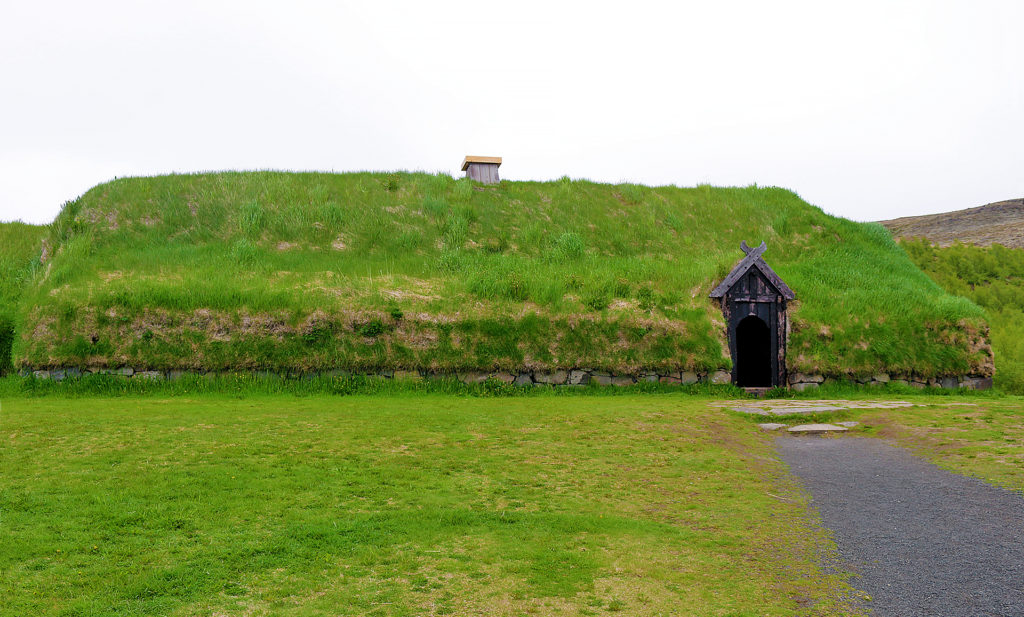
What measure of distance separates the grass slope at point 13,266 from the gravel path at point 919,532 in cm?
2032

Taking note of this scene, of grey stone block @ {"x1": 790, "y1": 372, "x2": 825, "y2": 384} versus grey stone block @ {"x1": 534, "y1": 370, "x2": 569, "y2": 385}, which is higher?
grey stone block @ {"x1": 534, "y1": 370, "x2": 569, "y2": 385}

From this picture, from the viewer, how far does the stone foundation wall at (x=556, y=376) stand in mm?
16156

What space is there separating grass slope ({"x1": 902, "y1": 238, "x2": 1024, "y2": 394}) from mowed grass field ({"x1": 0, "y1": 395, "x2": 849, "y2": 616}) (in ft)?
75.9

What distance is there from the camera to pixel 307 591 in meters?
4.93

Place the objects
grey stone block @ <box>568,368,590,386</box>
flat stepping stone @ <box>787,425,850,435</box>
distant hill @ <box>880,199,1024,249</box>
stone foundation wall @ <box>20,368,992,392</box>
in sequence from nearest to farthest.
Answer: flat stepping stone @ <box>787,425,850,435</box>, stone foundation wall @ <box>20,368,992,392</box>, grey stone block @ <box>568,368,590,386</box>, distant hill @ <box>880,199,1024,249</box>

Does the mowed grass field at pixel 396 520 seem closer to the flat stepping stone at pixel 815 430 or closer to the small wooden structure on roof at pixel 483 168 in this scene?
the flat stepping stone at pixel 815 430

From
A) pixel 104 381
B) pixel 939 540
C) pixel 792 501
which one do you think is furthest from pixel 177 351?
pixel 939 540

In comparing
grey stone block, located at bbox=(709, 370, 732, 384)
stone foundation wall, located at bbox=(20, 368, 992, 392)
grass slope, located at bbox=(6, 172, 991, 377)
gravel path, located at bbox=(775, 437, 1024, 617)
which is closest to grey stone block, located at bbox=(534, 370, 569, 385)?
stone foundation wall, located at bbox=(20, 368, 992, 392)

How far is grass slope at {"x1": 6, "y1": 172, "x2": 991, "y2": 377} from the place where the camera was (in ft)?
54.3

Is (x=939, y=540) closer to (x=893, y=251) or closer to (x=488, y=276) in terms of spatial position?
(x=488, y=276)

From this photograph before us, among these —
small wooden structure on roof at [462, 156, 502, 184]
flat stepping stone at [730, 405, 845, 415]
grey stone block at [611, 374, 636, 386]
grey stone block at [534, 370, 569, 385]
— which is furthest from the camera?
small wooden structure on roof at [462, 156, 502, 184]

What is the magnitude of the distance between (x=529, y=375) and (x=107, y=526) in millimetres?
11739

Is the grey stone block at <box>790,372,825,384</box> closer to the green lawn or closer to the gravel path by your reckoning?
the green lawn

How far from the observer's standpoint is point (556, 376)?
1717cm
